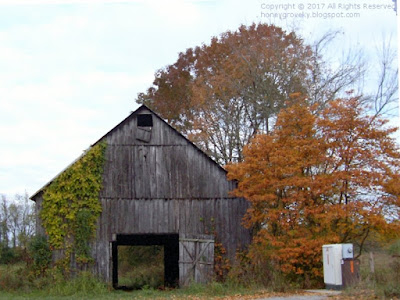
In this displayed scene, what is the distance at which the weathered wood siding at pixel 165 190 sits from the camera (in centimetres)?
2584

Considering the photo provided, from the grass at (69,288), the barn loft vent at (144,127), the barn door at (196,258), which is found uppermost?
the barn loft vent at (144,127)

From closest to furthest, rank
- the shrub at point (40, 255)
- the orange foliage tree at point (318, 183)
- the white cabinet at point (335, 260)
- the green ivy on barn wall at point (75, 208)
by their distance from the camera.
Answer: the white cabinet at point (335, 260) < the orange foliage tree at point (318, 183) < the shrub at point (40, 255) < the green ivy on barn wall at point (75, 208)

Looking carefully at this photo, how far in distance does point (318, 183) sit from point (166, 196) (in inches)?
283

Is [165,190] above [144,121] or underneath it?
underneath

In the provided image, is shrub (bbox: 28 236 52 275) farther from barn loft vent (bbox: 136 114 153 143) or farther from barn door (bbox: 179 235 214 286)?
barn loft vent (bbox: 136 114 153 143)

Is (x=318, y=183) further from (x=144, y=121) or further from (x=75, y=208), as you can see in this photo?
(x=75, y=208)

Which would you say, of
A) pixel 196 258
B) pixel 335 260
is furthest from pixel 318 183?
pixel 196 258

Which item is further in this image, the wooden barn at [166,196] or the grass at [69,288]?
the wooden barn at [166,196]

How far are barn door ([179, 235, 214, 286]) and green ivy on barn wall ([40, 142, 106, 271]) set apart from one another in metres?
4.08

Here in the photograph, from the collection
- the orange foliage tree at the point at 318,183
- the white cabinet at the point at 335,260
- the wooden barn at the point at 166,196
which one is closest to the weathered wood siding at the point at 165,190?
the wooden barn at the point at 166,196

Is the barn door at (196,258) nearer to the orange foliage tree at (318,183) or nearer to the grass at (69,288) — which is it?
the grass at (69,288)

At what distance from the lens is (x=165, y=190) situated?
26.0m

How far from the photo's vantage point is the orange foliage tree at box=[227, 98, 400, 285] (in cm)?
2181

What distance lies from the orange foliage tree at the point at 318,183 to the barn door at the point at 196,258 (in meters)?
2.59
